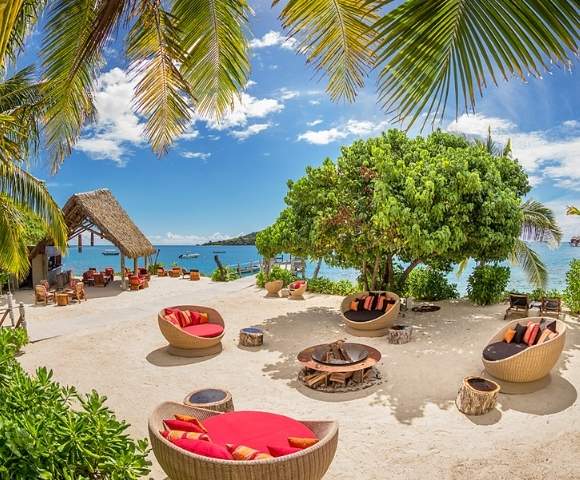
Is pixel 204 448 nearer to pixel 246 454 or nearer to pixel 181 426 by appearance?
pixel 246 454

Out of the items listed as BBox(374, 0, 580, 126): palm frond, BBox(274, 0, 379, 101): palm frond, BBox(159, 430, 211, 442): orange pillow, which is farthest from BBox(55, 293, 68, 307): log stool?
BBox(374, 0, 580, 126): palm frond

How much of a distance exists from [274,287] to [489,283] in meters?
7.53

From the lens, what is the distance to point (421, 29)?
1.61m

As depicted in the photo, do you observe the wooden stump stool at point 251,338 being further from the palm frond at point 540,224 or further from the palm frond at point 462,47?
the palm frond at point 540,224

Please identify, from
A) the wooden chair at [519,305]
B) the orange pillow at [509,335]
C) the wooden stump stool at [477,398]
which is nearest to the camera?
the wooden stump stool at [477,398]

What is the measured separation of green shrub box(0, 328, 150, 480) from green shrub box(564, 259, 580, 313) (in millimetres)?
11711

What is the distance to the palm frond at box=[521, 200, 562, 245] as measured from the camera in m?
14.8

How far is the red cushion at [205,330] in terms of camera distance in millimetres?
8633

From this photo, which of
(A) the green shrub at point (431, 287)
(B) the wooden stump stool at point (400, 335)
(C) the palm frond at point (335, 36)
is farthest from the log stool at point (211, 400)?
(A) the green shrub at point (431, 287)

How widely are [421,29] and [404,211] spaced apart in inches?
314

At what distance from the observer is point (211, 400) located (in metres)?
5.42

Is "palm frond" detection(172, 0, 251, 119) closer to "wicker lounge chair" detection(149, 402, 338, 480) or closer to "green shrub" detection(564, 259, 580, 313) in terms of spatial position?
"wicker lounge chair" detection(149, 402, 338, 480)

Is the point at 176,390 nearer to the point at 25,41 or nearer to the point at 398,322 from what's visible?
the point at 25,41

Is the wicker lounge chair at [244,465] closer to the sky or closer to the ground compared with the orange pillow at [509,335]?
closer to the sky
